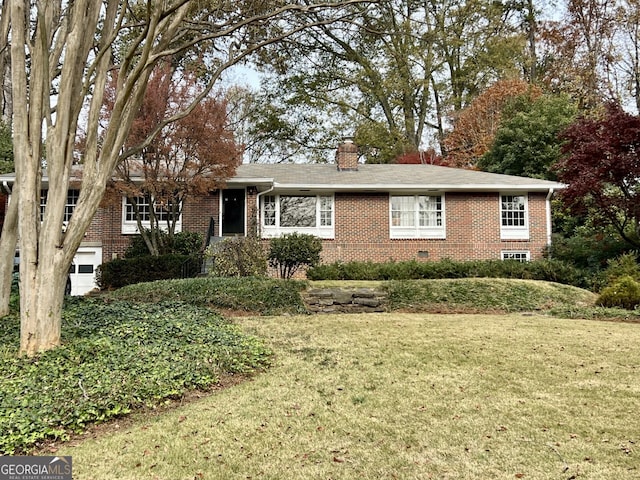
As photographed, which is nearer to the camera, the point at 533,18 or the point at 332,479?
the point at 332,479

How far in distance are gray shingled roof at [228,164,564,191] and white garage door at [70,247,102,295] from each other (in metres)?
5.07

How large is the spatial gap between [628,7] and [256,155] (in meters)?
20.9

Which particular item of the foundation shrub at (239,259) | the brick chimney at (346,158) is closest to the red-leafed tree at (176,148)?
the foundation shrub at (239,259)

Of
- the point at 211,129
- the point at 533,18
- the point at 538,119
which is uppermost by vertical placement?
the point at 533,18

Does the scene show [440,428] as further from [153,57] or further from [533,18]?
[533,18]

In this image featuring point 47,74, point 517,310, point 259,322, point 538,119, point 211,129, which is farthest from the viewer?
point 538,119

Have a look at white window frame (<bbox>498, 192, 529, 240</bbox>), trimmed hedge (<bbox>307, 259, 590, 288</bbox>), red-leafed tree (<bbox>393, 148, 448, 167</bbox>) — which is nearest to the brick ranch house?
white window frame (<bbox>498, 192, 529, 240</bbox>)

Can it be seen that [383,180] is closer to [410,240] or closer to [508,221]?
[410,240]

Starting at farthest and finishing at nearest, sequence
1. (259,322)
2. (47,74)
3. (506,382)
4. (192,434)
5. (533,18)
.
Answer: (533,18) < (259,322) < (47,74) < (506,382) < (192,434)

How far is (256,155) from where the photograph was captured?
29969mm

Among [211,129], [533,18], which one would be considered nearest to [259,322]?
[211,129]

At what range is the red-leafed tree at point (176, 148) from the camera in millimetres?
13383

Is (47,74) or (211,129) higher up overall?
(211,129)

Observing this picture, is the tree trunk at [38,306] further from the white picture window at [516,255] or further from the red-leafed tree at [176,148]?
the white picture window at [516,255]
